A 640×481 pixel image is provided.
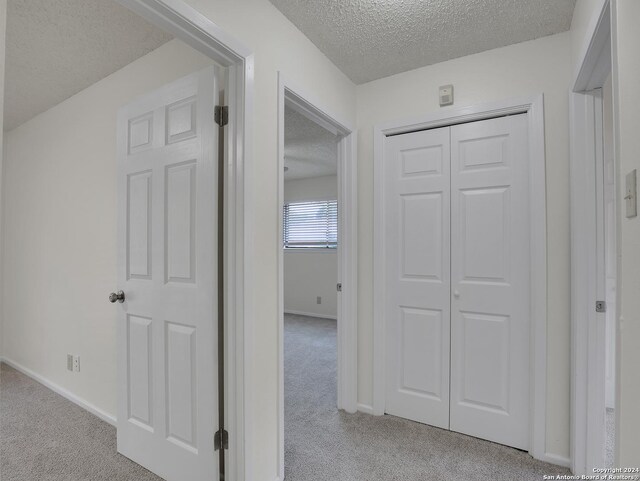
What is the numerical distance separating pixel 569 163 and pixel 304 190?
4361mm

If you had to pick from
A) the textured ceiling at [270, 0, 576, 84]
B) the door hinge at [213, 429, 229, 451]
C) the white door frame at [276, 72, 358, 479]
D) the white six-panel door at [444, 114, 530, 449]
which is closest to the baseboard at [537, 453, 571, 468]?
the white six-panel door at [444, 114, 530, 449]

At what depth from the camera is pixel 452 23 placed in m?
1.86

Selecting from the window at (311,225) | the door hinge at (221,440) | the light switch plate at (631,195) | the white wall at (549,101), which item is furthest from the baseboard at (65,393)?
the window at (311,225)

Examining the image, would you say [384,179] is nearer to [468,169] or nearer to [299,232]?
[468,169]

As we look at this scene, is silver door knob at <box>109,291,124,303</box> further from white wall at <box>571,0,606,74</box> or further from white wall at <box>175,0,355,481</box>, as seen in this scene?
white wall at <box>571,0,606,74</box>

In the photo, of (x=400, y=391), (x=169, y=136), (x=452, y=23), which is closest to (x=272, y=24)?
(x=169, y=136)

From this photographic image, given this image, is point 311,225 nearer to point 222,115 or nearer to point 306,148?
point 306,148

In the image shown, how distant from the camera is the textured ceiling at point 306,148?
344 centimetres

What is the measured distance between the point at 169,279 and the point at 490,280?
1.80 metres

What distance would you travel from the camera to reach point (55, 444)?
2033 mm

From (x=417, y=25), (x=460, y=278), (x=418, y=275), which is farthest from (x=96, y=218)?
(x=460, y=278)

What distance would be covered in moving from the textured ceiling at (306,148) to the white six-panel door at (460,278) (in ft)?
2.91

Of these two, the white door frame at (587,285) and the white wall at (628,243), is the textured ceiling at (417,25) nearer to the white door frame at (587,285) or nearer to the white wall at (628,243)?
the white door frame at (587,285)

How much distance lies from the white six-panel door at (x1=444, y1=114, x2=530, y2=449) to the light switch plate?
107 centimetres
